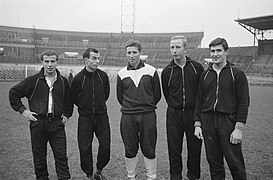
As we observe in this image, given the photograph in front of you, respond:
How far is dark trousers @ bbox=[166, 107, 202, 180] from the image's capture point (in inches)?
155

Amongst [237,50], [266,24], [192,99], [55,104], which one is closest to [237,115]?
[192,99]

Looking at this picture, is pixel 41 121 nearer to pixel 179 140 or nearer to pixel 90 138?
pixel 90 138

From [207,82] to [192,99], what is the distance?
15.8 inches

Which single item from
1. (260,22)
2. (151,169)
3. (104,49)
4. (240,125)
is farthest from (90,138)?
(104,49)

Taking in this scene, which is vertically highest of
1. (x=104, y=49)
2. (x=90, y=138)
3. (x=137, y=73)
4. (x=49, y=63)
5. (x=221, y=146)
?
(x=104, y=49)

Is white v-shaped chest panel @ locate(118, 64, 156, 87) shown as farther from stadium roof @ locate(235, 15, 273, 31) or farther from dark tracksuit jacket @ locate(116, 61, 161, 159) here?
stadium roof @ locate(235, 15, 273, 31)

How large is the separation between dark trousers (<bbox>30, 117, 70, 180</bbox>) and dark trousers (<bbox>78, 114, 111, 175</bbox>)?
0.43m

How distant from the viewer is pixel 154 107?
392cm

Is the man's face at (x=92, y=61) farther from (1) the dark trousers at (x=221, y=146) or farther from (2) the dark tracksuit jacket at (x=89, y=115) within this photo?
(1) the dark trousers at (x=221, y=146)

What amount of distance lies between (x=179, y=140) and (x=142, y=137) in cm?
60

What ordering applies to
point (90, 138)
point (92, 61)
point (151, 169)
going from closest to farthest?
1. point (151, 169)
2. point (92, 61)
3. point (90, 138)

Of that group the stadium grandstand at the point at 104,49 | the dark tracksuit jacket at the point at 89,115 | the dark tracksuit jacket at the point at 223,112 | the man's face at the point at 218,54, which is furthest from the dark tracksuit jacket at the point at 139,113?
the stadium grandstand at the point at 104,49

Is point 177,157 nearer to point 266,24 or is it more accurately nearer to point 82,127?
point 82,127

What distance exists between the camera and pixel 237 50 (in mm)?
44781
